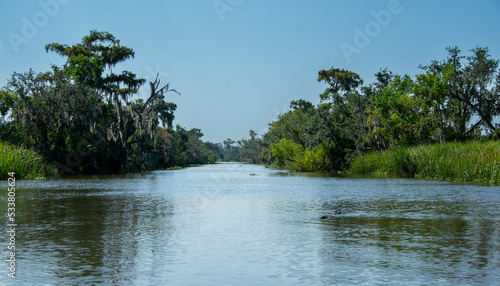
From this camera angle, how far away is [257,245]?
31.0 ft

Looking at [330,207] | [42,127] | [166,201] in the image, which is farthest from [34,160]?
[330,207]

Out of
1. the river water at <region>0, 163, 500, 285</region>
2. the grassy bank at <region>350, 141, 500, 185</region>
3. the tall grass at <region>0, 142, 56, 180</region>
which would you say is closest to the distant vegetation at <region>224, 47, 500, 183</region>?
the grassy bank at <region>350, 141, 500, 185</region>

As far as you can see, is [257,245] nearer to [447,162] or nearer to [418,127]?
[447,162]

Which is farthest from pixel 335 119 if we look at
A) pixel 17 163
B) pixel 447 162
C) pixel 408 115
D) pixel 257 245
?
pixel 257 245

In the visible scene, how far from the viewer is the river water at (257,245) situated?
22.9 ft

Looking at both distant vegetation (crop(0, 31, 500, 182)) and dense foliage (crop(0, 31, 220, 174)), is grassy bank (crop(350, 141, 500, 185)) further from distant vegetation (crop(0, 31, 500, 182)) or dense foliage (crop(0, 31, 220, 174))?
dense foliage (crop(0, 31, 220, 174))

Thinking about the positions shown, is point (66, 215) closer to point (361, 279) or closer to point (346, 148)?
point (361, 279)

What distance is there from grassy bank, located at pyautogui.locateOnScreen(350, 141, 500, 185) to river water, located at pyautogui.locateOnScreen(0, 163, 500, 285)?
1315 centimetres

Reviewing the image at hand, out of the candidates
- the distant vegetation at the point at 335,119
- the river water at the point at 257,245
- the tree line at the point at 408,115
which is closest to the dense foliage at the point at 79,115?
the distant vegetation at the point at 335,119

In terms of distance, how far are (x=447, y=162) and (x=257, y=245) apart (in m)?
26.2

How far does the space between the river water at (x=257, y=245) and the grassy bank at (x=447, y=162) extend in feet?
43.1

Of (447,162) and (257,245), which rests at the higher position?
(447,162)

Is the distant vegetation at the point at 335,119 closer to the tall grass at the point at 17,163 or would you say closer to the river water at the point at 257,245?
the tall grass at the point at 17,163

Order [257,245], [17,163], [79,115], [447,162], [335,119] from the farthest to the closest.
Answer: [335,119]
[79,115]
[17,163]
[447,162]
[257,245]
